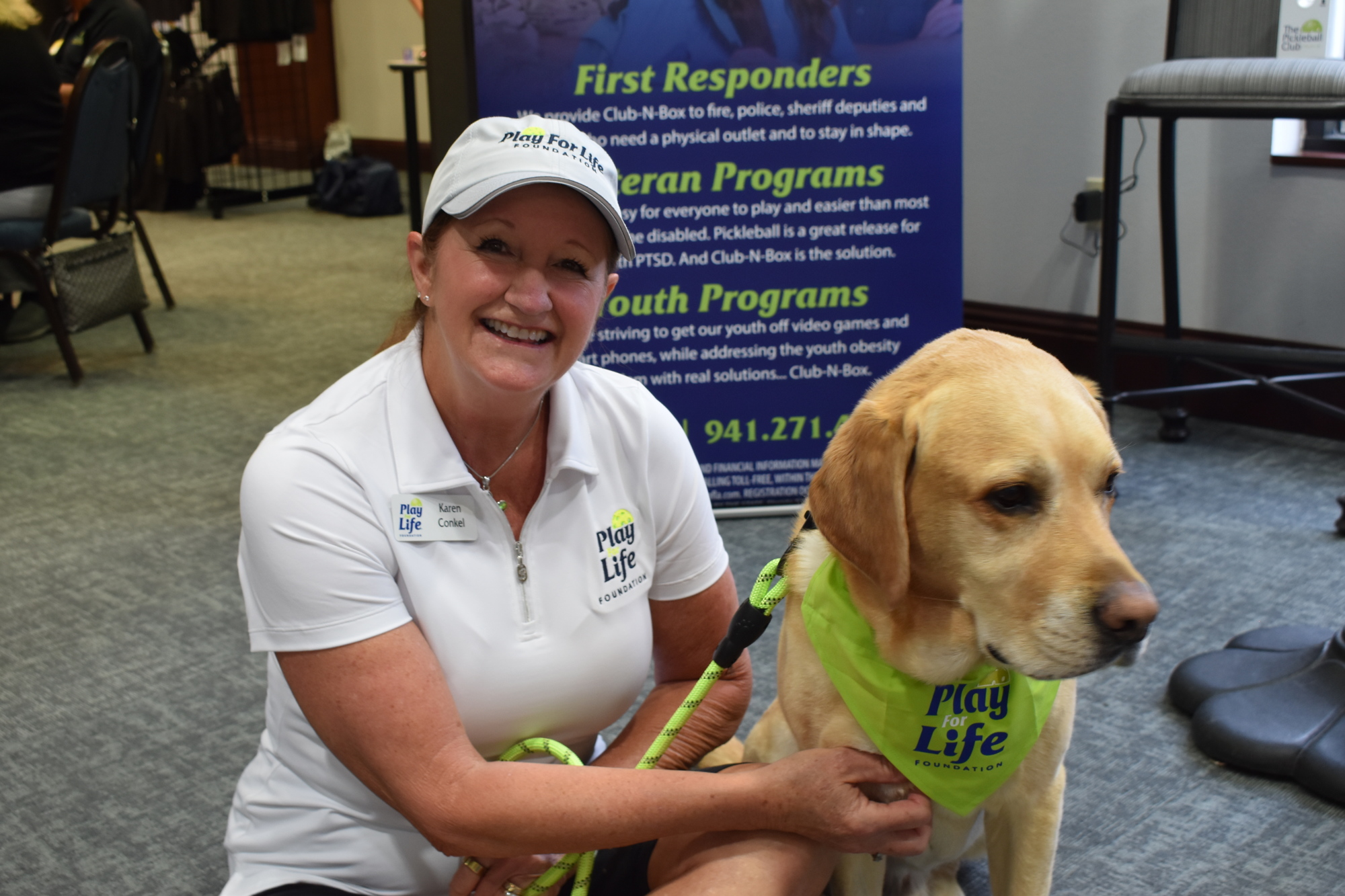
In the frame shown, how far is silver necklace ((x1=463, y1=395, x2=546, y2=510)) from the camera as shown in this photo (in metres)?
1.32

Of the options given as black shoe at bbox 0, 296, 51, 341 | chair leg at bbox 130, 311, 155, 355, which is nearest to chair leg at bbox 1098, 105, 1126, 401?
chair leg at bbox 130, 311, 155, 355

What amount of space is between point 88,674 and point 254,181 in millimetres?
7197

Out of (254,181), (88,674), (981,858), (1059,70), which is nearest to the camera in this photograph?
(981,858)

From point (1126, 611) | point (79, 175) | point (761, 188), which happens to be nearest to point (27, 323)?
point (79, 175)

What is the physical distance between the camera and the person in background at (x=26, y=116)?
4125 millimetres

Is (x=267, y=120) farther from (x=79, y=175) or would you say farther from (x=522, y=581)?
(x=522, y=581)

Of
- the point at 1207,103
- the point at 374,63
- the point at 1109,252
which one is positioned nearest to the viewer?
the point at 1207,103

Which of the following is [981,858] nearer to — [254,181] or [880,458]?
[880,458]

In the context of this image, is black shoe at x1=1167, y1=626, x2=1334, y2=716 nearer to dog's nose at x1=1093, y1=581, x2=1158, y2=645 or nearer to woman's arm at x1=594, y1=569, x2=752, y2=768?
woman's arm at x1=594, y1=569, x2=752, y2=768

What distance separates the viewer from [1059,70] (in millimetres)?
3785

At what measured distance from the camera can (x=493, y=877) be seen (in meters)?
1.30

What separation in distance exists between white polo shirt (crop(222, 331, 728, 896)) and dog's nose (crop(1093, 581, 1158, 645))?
578mm

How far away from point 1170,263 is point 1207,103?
0.76 m

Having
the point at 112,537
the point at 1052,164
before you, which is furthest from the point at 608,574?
the point at 1052,164
